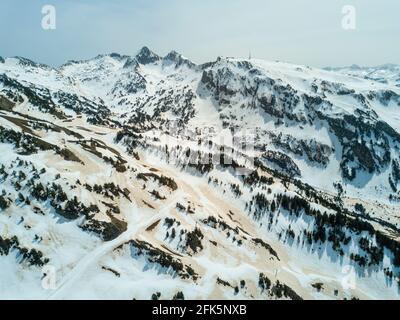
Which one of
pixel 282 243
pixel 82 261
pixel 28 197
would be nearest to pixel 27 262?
pixel 82 261

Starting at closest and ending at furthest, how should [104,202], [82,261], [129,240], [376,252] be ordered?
[82,261] → [129,240] → [104,202] → [376,252]

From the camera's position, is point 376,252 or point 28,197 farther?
point 376,252

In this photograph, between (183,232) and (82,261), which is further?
(183,232)

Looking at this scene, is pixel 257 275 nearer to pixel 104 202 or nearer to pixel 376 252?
pixel 104 202

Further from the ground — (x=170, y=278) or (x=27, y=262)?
(x=27, y=262)

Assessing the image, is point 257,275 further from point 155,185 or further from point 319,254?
point 155,185
